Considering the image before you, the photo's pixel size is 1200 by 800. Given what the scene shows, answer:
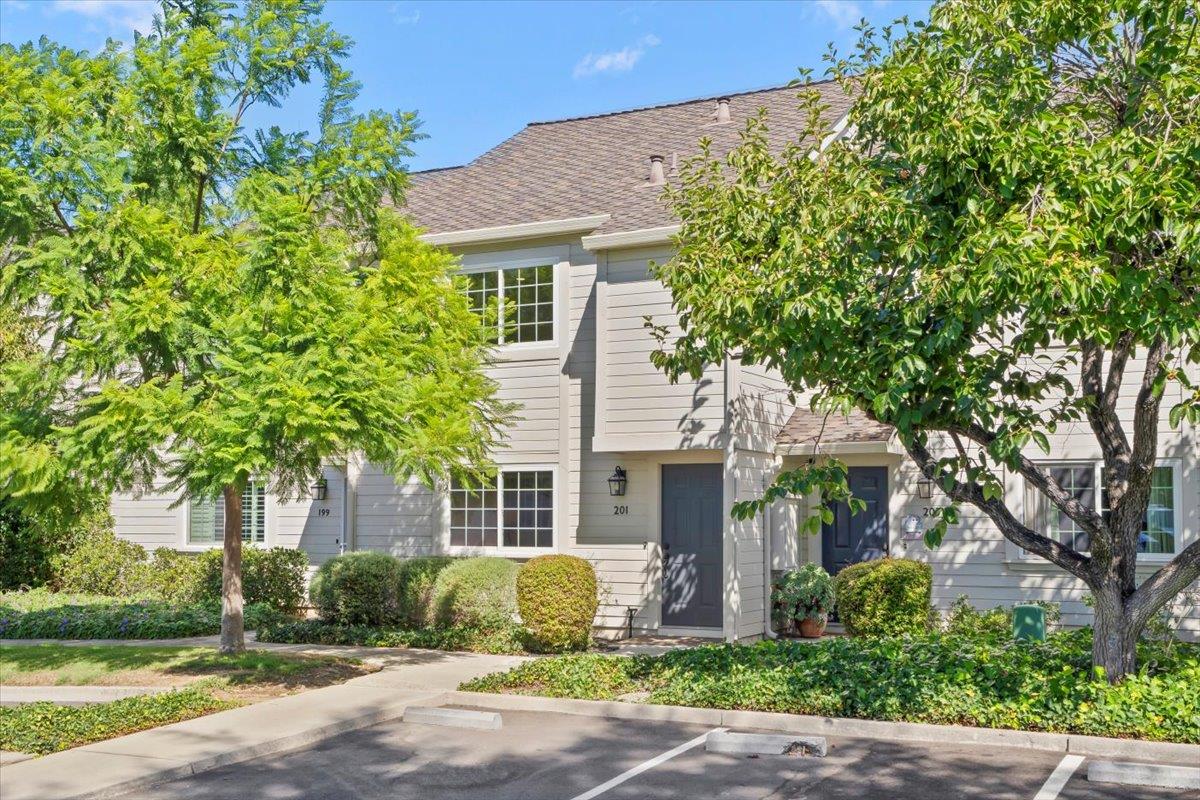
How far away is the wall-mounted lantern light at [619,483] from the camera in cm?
1714

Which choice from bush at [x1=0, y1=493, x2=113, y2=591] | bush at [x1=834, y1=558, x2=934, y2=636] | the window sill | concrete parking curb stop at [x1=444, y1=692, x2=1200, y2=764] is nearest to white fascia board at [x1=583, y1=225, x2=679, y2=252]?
the window sill

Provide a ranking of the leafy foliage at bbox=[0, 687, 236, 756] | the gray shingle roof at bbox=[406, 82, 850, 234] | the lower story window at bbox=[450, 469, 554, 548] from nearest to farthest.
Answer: the leafy foliage at bbox=[0, 687, 236, 756] → the lower story window at bbox=[450, 469, 554, 548] → the gray shingle roof at bbox=[406, 82, 850, 234]

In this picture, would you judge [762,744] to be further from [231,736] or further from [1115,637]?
[231,736]

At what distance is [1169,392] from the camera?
1482 cm

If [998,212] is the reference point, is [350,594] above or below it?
below

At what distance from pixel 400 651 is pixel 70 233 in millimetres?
6796

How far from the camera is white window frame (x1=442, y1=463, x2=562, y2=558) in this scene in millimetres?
17562

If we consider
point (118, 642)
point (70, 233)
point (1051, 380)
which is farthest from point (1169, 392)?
point (118, 642)

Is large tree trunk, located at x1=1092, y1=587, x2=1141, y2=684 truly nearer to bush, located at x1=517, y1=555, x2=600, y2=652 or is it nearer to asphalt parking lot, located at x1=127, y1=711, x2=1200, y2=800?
asphalt parking lot, located at x1=127, y1=711, x2=1200, y2=800

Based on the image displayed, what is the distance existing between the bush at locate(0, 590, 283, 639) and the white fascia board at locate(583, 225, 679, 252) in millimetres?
7423

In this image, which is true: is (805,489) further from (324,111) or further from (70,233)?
(70,233)

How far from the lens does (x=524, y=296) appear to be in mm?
18312

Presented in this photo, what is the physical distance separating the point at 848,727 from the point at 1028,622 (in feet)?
13.6

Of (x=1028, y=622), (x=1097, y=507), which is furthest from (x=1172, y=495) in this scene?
(x=1028, y=622)
